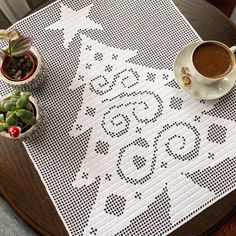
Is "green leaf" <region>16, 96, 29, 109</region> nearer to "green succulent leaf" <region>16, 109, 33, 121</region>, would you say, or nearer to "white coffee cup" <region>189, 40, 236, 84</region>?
"green succulent leaf" <region>16, 109, 33, 121</region>

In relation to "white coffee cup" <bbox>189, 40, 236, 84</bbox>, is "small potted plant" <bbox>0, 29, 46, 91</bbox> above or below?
above

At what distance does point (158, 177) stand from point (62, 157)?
19 centimetres

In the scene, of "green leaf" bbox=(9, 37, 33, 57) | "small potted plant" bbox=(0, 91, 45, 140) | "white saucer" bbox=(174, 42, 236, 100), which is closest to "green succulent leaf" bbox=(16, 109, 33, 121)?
"small potted plant" bbox=(0, 91, 45, 140)

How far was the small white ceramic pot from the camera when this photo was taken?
2.34 feet

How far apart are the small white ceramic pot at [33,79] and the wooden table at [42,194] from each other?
0.11 meters

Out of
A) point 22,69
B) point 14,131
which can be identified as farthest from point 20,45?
point 14,131

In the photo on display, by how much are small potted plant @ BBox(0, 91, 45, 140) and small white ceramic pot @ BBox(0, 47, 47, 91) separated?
0.04 m

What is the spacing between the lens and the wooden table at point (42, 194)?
691 millimetres

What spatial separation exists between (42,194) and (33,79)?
22 cm

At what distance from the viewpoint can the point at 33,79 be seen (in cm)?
72

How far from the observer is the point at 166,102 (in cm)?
75

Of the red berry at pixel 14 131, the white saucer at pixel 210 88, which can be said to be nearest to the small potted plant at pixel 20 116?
the red berry at pixel 14 131

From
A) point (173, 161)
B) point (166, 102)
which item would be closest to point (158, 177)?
point (173, 161)

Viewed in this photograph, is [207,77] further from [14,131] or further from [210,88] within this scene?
[14,131]
